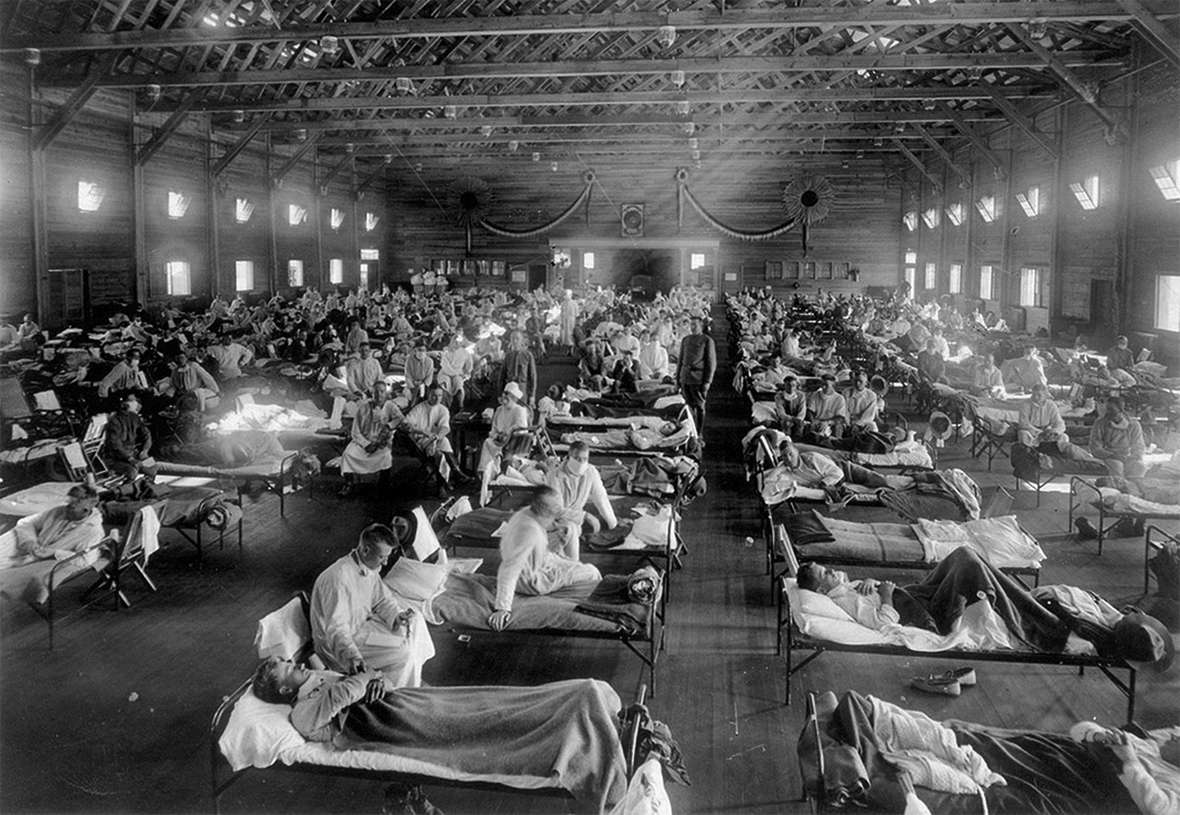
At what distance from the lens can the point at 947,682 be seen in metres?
5.54

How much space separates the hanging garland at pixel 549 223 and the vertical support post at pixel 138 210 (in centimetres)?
1635

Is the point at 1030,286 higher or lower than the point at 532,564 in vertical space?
higher

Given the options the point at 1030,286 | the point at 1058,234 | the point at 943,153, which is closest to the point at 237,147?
the point at 943,153

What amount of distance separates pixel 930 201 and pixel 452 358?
21885 mm

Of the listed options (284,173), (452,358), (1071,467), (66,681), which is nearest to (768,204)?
(284,173)

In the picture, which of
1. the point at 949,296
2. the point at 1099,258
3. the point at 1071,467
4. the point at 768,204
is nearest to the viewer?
the point at 1071,467

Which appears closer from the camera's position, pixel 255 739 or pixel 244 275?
pixel 255 739

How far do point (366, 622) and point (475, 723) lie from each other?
1212mm

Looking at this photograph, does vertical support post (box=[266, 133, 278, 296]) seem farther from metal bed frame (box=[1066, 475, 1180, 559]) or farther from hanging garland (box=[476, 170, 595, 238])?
metal bed frame (box=[1066, 475, 1180, 559])

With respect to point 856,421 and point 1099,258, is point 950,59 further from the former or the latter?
point 856,421

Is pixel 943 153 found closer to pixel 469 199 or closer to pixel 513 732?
pixel 469 199

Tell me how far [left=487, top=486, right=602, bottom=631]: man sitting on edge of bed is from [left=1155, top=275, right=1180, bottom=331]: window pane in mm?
13442

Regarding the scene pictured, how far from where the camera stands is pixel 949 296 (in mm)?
27219

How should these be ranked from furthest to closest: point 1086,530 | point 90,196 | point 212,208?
point 212,208 < point 90,196 < point 1086,530
